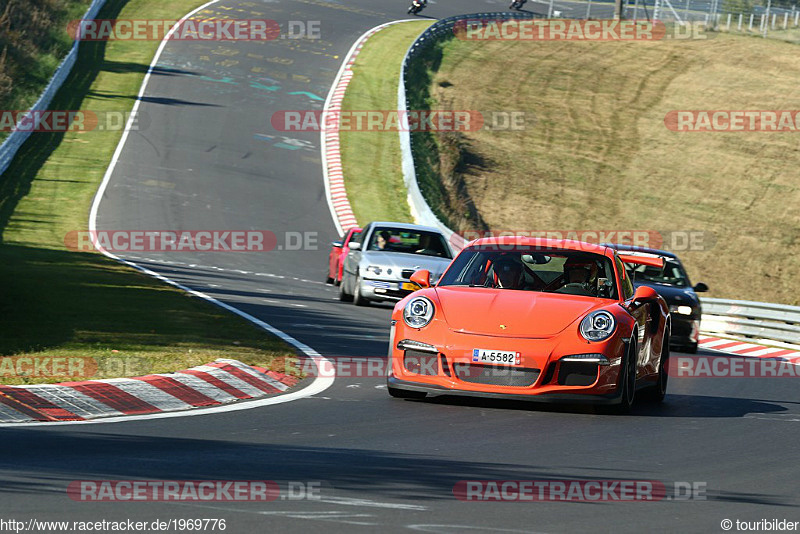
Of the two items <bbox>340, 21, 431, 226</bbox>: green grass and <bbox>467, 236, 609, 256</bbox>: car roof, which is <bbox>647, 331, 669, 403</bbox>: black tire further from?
<bbox>340, 21, 431, 226</bbox>: green grass

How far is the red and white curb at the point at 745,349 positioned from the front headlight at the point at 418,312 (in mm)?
10677

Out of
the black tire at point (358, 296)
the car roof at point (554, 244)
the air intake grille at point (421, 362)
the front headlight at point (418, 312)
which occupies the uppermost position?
the car roof at point (554, 244)

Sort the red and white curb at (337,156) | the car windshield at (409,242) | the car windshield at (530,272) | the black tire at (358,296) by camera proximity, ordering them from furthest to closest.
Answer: the red and white curb at (337,156), the car windshield at (409,242), the black tire at (358,296), the car windshield at (530,272)

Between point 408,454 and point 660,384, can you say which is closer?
point 408,454

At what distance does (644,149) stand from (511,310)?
36876mm

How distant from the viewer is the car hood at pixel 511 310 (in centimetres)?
1023

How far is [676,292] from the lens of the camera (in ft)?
62.4

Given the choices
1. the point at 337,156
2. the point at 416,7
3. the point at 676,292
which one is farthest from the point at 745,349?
the point at 416,7

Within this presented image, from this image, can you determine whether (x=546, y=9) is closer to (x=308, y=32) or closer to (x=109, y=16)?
(x=308, y=32)

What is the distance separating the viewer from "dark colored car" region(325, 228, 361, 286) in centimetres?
2327

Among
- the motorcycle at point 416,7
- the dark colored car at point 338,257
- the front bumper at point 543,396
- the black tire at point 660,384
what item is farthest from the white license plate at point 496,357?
the motorcycle at point 416,7

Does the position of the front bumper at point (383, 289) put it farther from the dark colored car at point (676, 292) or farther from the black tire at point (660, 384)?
the black tire at point (660, 384)

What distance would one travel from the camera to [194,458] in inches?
291

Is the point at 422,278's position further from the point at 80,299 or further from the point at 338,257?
the point at 338,257
